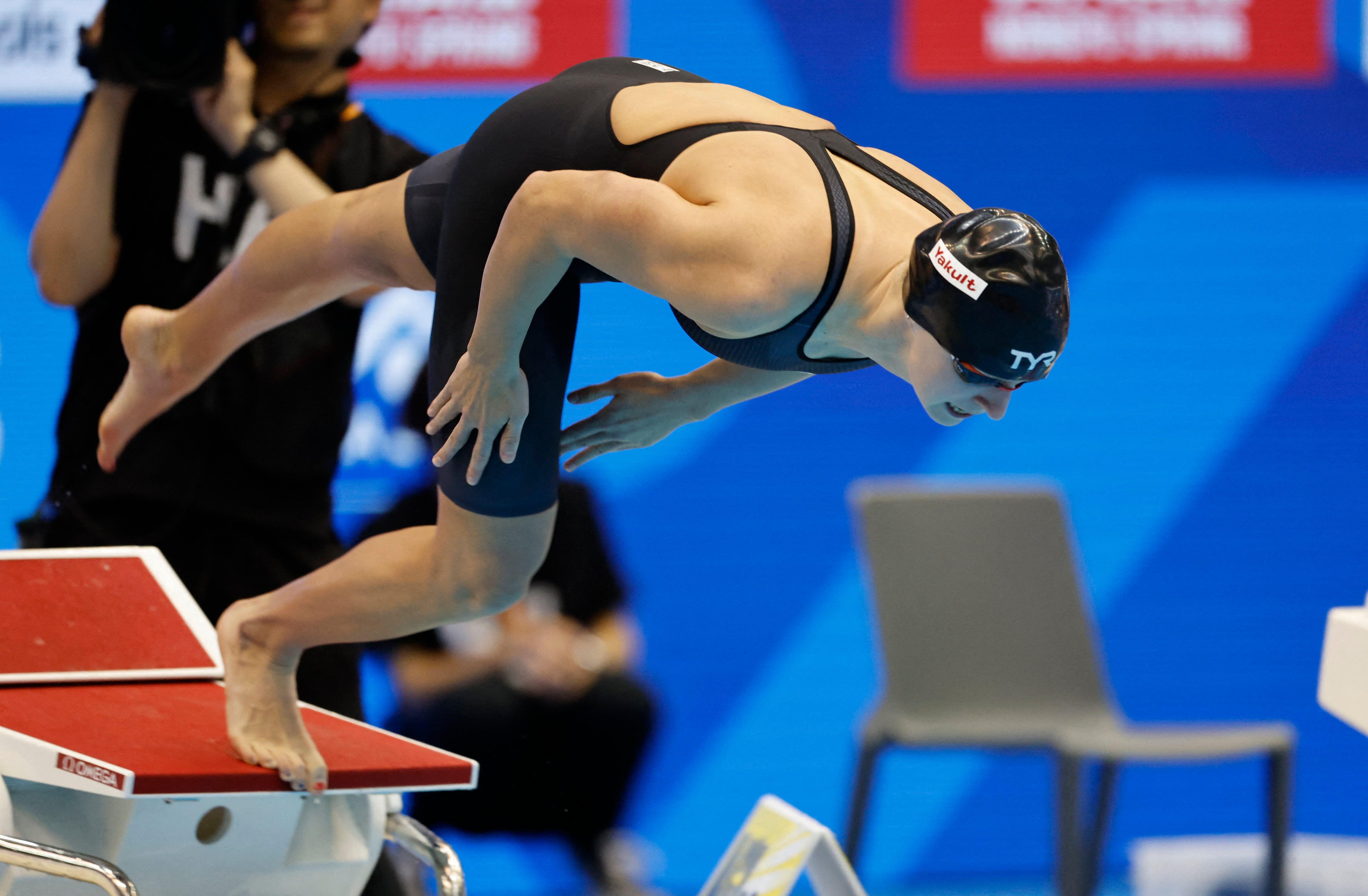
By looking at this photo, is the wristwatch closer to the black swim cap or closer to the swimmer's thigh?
the swimmer's thigh

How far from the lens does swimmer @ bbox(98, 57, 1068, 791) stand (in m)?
1.83

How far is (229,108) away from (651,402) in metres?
1.29

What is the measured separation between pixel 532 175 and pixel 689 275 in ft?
1.06

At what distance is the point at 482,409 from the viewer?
2131 mm

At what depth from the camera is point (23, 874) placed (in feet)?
6.45

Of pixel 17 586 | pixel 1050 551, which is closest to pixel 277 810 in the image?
pixel 17 586

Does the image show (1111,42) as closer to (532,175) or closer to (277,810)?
(532,175)

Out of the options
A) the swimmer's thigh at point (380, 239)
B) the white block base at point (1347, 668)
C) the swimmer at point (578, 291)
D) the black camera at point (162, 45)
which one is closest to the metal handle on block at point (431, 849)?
the swimmer at point (578, 291)

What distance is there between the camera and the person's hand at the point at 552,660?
4.23 meters

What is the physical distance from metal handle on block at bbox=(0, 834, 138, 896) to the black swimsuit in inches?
28.4

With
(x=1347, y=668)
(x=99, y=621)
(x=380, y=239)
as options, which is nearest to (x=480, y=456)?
(x=380, y=239)

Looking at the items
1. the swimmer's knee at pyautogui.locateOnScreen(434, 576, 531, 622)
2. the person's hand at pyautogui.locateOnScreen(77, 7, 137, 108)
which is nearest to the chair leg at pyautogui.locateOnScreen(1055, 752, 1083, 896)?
the swimmer's knee at pyautogui.locateOnScreen(434, 576, 531, 622)

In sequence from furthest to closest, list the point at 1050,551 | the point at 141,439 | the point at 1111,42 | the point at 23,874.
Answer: the point at 1111,42 → the point at 1050,551 → the point at 141,439 → the point at 23,874

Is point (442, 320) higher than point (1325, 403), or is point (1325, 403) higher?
point (442, 320)
